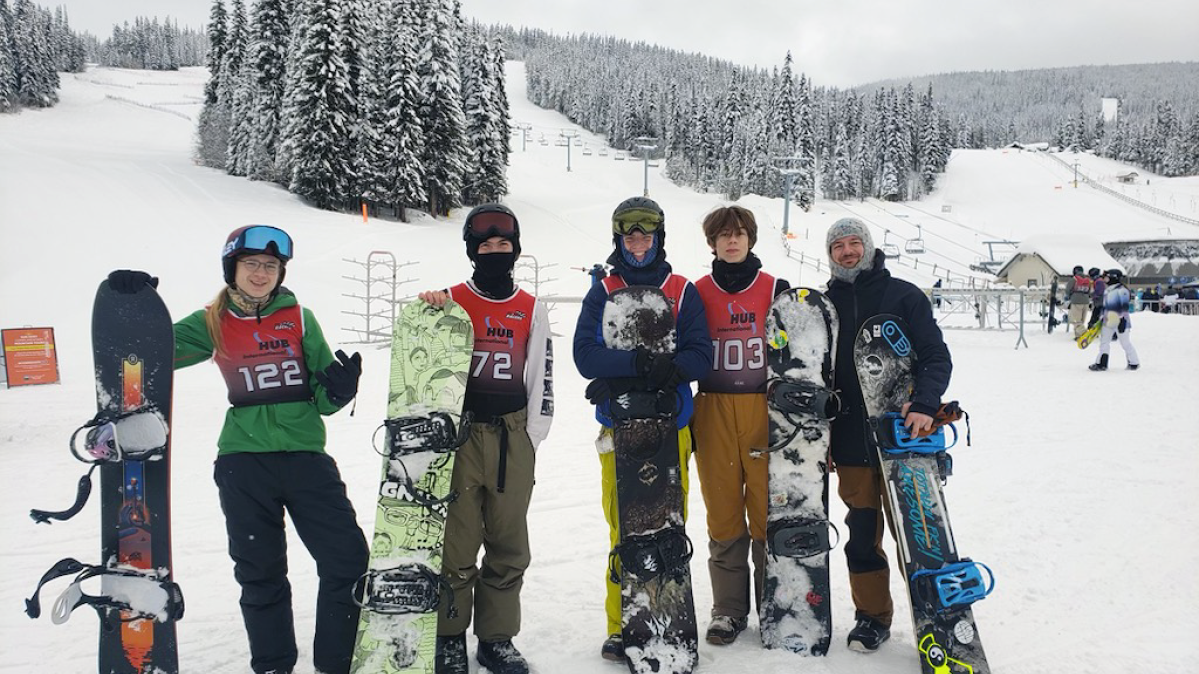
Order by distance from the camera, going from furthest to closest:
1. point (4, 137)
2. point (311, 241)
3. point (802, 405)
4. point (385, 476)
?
point (4, 137), point (311, 241), point (802, 405), point (385, 476)

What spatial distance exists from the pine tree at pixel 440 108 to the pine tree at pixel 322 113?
3422mm

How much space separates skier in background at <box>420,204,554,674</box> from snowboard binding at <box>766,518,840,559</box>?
112 cm

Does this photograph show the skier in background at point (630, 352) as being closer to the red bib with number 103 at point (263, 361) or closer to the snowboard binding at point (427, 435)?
the snowboard binding at point (427, 435)

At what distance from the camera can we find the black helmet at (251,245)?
2631 millimetres

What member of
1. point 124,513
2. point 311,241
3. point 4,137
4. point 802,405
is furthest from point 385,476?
point 4,137

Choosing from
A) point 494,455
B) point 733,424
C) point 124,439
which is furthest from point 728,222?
point 124,439

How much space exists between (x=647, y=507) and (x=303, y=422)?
1.49 meters

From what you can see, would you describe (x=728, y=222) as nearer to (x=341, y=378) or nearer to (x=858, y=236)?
(x=858, y=236)

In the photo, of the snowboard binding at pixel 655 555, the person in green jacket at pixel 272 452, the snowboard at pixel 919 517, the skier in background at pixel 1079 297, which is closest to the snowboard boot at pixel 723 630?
the snowboard binding at pixel 655 555

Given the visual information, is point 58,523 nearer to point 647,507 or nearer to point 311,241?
point 647,507

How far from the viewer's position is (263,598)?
2.59 m

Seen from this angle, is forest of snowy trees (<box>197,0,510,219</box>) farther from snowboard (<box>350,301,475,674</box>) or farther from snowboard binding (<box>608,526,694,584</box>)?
snowboard binding (<box>608,526,694,584</box>)

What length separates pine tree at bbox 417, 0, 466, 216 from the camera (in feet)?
89.0

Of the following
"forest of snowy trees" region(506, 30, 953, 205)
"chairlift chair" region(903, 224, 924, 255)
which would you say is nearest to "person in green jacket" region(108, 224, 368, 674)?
"forest of snowy trees" region(506, 30, 953, 205)
